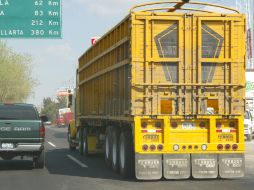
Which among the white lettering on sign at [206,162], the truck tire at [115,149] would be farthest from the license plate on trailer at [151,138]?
the truck tire at [115,149]

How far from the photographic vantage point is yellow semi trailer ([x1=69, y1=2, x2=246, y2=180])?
13.7m

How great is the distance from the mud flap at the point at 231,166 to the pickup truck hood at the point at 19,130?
511cm

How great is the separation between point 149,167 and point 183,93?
5.89 feet

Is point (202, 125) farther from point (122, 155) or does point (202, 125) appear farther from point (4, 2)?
point (4, 2)

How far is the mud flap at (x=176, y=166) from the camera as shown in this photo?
541 inches

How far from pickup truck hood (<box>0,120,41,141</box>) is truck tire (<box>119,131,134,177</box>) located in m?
2.74

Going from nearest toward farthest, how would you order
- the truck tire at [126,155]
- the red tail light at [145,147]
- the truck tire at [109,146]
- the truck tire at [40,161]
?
1. the red tail light at [145,147]
2. the truck tire at [126,155]
3. the truck tire at [109,146]
4. the truck tire at [40,161]

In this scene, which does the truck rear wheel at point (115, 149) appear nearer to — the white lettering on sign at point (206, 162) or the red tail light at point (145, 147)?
the red tail light at point (145, 147)

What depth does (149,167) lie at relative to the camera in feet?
45.0

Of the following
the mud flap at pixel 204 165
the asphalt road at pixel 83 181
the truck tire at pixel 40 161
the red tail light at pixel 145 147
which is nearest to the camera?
the asphalt road at pixel 83 181

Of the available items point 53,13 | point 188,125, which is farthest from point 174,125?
point 53,13

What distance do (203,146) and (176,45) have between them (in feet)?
7.60

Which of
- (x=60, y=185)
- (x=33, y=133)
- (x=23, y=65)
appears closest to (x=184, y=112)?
(x=60, y=185)

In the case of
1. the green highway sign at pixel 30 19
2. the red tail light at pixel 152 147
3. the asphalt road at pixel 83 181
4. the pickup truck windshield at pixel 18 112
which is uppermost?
the green highway sign at pixel 30 19
